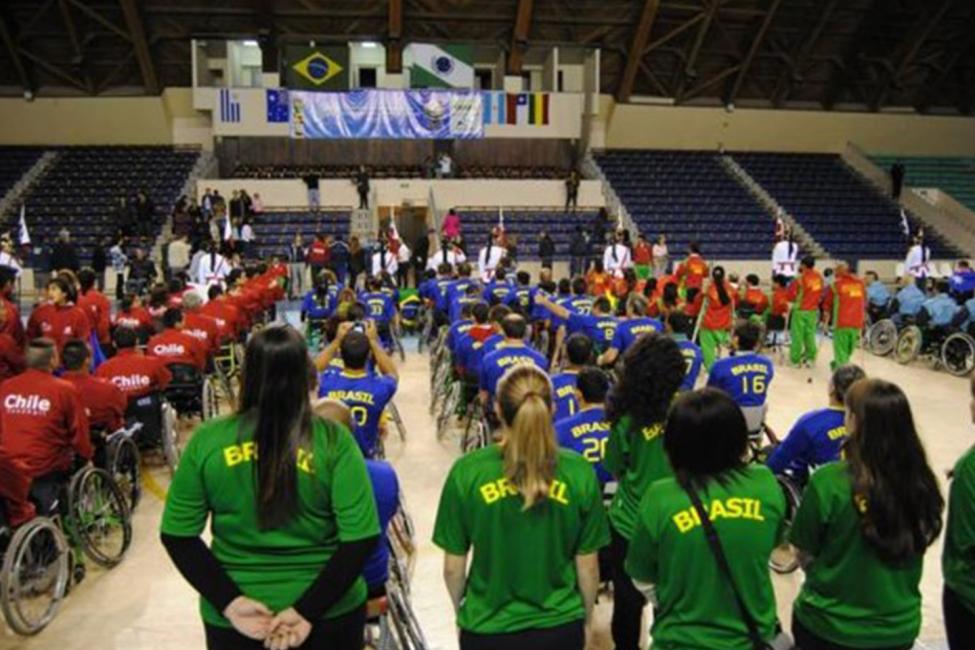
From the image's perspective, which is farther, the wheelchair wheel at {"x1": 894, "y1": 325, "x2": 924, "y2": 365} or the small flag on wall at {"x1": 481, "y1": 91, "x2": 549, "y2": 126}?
the small flag on wall at {"x1": 481, "y1": 91, "x2": 549, "y2": 126}

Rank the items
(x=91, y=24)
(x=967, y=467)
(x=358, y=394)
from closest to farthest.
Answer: (x=967, y=467) < (x=358, y=394) < (x=91, y=24)

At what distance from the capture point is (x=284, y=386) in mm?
2023

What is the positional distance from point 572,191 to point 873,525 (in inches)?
737

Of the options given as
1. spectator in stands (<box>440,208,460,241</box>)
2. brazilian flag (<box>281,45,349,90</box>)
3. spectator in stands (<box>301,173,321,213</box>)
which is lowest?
spectator in stands (<box>440,208,460,241</box>)

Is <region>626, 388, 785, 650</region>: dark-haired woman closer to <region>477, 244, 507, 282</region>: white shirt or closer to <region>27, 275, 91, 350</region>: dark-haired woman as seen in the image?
<region>27, 275, 91, 350</region>: dark-haired woman

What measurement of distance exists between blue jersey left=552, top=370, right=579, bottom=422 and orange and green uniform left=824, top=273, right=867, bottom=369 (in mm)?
5549

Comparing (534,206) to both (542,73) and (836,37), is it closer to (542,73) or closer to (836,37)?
(542,73)

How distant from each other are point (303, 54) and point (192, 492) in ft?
64.4

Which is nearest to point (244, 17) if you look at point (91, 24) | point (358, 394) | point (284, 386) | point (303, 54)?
point (303, 54)

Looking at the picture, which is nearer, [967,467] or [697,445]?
[697,445]

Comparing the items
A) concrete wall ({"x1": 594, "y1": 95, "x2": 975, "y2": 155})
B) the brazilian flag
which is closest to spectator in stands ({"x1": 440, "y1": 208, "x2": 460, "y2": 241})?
the brazilian flag

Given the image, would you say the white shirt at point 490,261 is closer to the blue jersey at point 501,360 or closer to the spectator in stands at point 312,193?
the blue jersey at point 501,360

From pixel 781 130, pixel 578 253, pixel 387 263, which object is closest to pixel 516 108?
pixel 578 253

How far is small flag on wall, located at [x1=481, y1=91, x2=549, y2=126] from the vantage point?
824 inches
